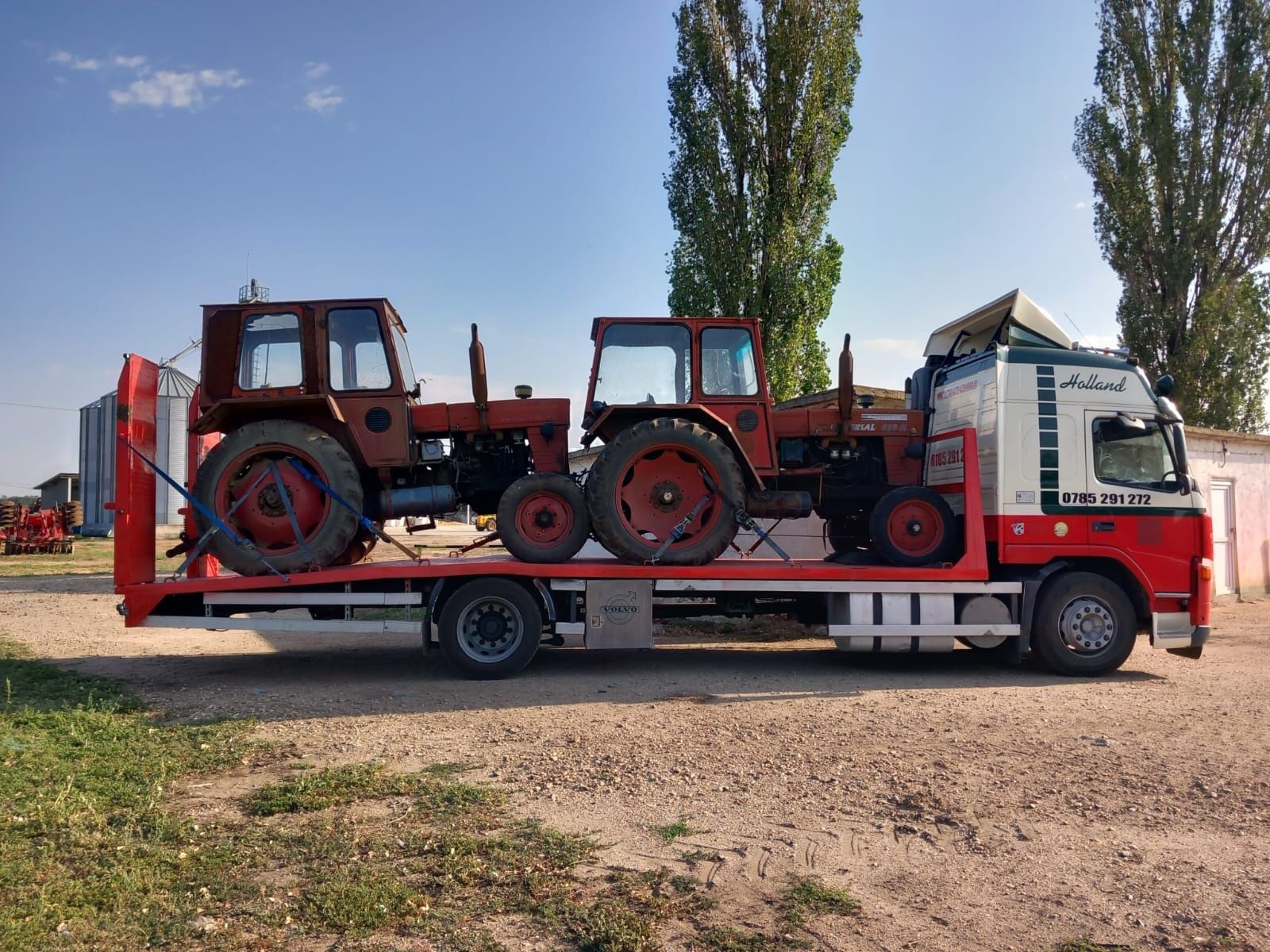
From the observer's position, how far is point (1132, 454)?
377 inches

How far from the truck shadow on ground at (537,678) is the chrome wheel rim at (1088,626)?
13.7 inches

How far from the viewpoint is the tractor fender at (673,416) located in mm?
9125

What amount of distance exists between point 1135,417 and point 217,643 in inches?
440

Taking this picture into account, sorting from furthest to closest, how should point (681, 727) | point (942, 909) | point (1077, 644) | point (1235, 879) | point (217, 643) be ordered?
1. point (217, 643)
2. point (1077, 644)
3. point (681, 727)
4. point (1235, 879)
5. point (942, 909)

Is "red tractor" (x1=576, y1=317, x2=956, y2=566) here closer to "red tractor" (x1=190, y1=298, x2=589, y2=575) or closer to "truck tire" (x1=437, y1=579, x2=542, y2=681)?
"red tractor" (x1=190, y1=298, x2=589, y2=575)

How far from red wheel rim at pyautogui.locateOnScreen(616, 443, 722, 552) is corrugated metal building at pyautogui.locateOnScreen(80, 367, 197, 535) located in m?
36.8

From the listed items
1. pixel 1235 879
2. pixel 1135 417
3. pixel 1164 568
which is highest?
pixel 1135 417

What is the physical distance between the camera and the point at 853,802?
17.5 feet

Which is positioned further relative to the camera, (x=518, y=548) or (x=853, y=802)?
(x=518, y=548)

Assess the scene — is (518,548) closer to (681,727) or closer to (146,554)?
(681,727)

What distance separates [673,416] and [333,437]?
331 centimetres

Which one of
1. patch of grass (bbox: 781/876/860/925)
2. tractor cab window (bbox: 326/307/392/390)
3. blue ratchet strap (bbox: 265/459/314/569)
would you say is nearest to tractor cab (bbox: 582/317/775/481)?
tractor cab window (bbox: 326/307/392/390)

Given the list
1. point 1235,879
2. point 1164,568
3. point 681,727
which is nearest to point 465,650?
point 681,727

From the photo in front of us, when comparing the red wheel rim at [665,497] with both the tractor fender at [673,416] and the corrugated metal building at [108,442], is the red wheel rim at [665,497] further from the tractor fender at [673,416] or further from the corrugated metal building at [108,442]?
the corrugated metal building at [108,442]
